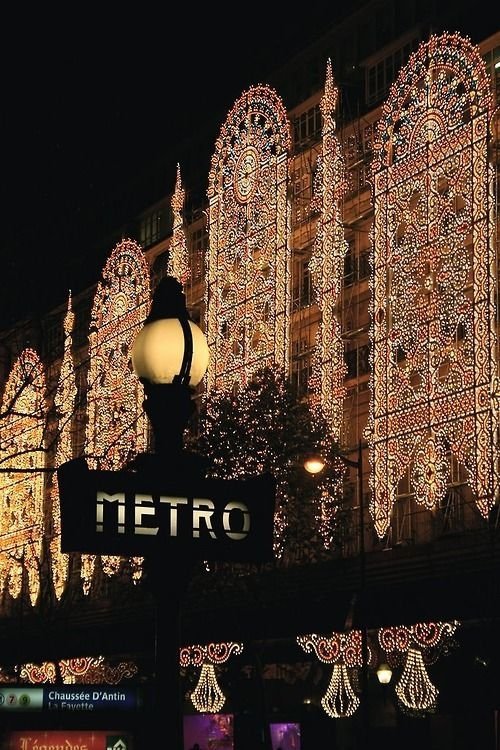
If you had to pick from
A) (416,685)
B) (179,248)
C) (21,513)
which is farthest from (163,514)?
(21,513)

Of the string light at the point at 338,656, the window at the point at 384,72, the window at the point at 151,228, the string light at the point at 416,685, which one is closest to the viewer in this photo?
the string light at the point at 416,685

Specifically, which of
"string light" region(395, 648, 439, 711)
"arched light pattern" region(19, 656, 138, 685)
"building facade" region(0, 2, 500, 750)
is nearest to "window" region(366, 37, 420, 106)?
"building facade" region(0, 2, 500, 750)

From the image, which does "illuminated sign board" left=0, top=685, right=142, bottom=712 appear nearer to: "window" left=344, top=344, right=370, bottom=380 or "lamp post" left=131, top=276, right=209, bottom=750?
"lamp post" left=131, top=276, right=209, bottom=750

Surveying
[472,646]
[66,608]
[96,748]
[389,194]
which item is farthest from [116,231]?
[96,748]

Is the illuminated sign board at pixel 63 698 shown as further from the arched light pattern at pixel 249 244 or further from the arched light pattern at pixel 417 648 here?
the arched light pattern at pixel 249 244

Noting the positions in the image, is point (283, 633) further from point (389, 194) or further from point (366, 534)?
point (389, 194)

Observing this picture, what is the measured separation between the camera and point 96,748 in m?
9.17

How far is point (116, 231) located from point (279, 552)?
132 ft

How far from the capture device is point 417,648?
4131 centimetres

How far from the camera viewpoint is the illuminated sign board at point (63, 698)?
9391 millimetres

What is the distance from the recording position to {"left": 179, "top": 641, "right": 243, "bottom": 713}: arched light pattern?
46625mm

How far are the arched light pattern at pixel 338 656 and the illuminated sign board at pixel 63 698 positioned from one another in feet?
102

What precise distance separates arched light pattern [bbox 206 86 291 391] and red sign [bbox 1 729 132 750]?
38.8m

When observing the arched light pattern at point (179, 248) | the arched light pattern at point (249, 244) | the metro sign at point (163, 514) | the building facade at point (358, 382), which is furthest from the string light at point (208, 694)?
the metro sign at point (163, 514)
